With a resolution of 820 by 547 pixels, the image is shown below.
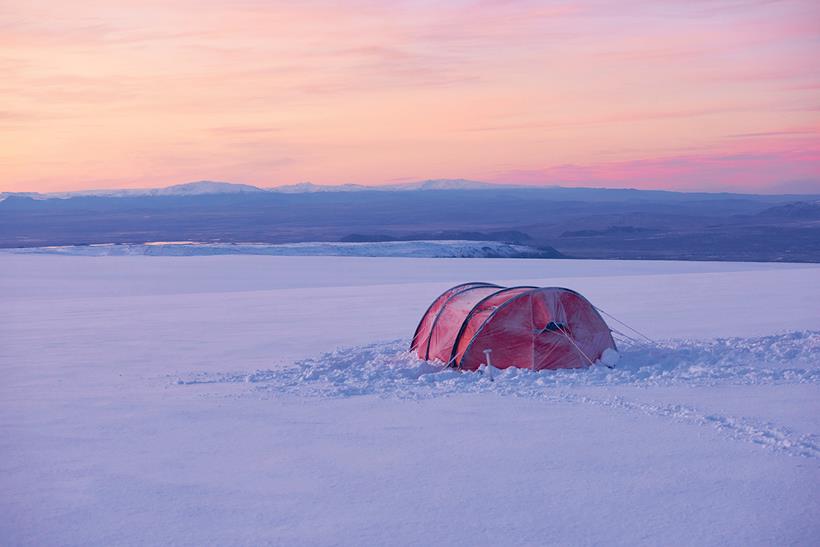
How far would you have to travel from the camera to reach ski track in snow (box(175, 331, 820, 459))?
972cm

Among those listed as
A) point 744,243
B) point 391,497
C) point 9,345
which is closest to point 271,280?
point 9,345

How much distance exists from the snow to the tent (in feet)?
1.04

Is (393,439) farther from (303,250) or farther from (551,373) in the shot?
(303,250)

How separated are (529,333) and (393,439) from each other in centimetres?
329

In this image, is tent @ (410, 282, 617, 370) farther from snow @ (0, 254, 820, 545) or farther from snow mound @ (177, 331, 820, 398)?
snow @ (0, 254, 820, 545)

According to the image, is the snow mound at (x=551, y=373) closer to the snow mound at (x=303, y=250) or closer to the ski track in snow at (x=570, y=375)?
the ski track in snow at (x=570, y=375)

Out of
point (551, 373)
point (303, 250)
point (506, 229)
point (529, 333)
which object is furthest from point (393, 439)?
point (506, 229)

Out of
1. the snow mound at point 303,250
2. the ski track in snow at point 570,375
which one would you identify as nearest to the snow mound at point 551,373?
the ski track in snow at point 570,375

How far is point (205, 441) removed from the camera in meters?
7.97

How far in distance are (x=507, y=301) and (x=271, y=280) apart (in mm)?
19742

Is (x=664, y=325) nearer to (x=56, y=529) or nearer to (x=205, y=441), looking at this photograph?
(x=205, y=441)

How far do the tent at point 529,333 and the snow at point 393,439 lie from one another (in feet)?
1.04

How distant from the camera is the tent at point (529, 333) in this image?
10695 millimetres

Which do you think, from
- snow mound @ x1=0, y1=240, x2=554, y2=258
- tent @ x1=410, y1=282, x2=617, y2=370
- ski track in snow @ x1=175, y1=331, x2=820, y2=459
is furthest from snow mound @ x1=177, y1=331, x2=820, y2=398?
snow mound @ x1=0, y1=240, x2=554, y2=258
